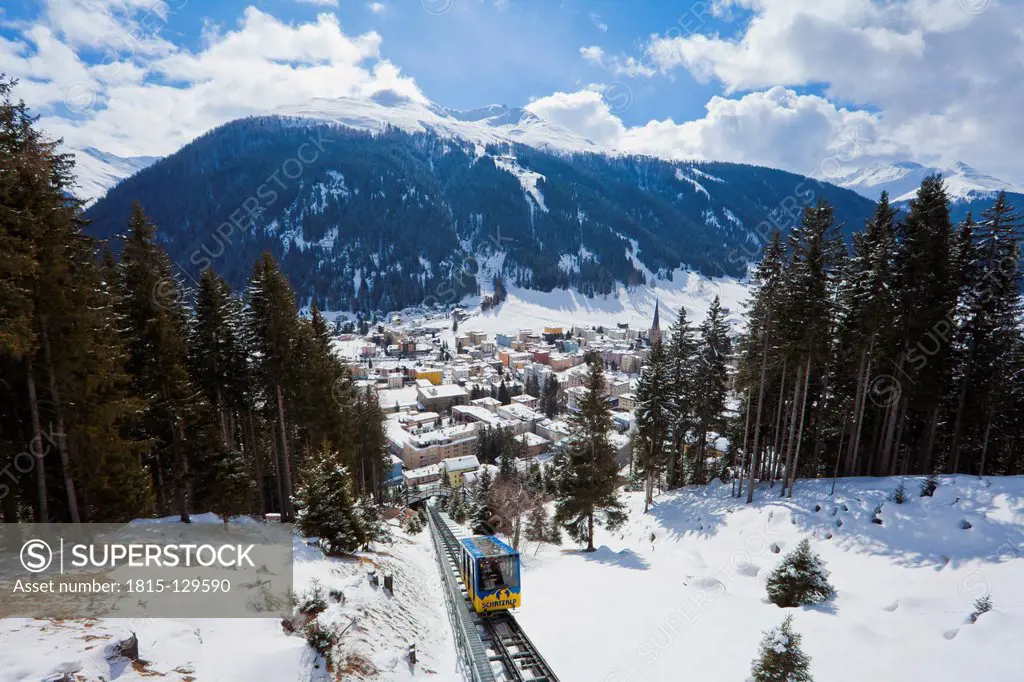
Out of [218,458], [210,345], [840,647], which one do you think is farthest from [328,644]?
[210,345]

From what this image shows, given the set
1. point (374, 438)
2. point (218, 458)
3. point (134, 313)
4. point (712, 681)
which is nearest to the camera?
point (712, 681)

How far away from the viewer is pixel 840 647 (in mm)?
10914

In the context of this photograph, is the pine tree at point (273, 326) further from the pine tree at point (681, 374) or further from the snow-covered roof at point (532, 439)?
the snow-covered roof at point (532, 439)

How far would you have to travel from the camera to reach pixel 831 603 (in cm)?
1336

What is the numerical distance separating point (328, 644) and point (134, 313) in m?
14.5

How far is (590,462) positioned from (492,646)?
1160 centimetres

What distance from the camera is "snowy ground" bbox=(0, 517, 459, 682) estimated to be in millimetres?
6648

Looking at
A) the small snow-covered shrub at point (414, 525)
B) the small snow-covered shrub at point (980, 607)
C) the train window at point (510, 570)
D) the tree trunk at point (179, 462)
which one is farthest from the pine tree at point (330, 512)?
the small snow-covered shrub at point (980, 607)

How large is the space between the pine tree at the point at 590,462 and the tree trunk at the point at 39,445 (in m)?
19.9

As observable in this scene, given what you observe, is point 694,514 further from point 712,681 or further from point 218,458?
point 218,458

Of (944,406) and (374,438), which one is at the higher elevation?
(944,406)

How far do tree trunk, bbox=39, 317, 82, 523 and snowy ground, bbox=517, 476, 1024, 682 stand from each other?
1416 centimetres

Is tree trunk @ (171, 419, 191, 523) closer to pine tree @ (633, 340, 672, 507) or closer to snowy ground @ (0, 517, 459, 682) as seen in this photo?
snowy ground @ (0, 517, 459, 682)

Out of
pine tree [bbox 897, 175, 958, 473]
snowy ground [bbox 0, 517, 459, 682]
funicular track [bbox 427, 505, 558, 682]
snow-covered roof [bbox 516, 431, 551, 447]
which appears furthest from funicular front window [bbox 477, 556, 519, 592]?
snow-covered roof [bbox 516, 431, 551, 447]
